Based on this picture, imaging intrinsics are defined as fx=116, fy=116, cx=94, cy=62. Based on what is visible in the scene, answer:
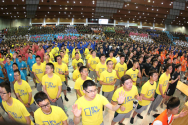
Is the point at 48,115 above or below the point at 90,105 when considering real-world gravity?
below

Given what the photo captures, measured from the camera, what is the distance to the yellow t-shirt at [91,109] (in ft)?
6.61

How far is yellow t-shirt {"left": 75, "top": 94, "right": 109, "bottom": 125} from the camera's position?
202cm

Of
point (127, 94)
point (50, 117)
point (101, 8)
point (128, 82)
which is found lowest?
point (50, 117)

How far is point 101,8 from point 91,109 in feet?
96.2

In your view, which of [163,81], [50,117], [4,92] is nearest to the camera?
[50,117]

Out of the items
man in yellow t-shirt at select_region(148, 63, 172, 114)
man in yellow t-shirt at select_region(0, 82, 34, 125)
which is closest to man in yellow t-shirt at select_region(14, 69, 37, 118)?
man in yellow t-shirt at select_region(0, 82, 34, 125)

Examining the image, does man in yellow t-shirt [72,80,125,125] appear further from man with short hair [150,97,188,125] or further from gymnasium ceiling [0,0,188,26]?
gymnasium ceiling [0,0,188,26]

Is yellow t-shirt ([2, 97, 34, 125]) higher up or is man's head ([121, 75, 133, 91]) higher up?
man's head ([121, 75, 133, 91])

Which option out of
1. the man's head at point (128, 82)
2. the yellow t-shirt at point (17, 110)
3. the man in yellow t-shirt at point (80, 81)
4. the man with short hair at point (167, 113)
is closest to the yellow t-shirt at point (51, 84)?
the man in yellow t-shirt at point (80, 81)

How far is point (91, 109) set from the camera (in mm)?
2027

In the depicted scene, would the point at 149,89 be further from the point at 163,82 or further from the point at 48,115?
the point at 48,115

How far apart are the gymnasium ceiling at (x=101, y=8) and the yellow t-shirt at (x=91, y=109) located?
88.5ft

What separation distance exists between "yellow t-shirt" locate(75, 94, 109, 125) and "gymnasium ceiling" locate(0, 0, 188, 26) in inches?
1062

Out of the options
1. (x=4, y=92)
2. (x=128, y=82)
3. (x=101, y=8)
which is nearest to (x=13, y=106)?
(x=4, y=92)
